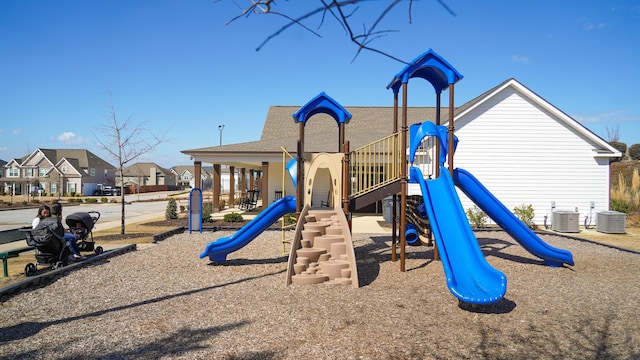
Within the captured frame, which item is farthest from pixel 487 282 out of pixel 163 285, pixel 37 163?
pixel 37 163

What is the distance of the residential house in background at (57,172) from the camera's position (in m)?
52.7

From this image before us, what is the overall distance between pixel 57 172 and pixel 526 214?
177ft

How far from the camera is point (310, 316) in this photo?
565 cm

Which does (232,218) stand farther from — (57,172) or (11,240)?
(57,172)

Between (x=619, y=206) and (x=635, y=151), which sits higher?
(x=635, y=151)

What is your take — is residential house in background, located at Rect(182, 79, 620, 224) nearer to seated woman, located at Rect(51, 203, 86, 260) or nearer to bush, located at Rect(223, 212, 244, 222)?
bush, located at Rect(223, 212, 244, 222)

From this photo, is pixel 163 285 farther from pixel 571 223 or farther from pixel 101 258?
pixel 571 223

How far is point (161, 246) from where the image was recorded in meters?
11.6

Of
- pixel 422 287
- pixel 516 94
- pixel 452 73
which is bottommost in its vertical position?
pixel 422 287

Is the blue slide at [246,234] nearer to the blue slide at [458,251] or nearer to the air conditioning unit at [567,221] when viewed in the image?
the blue slide at [458,251]

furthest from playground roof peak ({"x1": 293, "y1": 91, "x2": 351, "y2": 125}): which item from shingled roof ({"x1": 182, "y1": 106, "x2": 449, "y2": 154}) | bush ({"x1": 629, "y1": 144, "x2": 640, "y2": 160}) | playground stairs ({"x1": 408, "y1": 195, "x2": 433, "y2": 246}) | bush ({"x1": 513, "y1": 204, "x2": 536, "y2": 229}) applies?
bush ({"x1": 629, "y1": 144, "x2": 640, "y2": 160})

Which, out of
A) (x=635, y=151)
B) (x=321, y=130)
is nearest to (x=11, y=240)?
(x=321, y=130)

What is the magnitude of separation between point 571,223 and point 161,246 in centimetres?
1522

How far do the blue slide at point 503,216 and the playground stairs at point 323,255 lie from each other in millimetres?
2870
